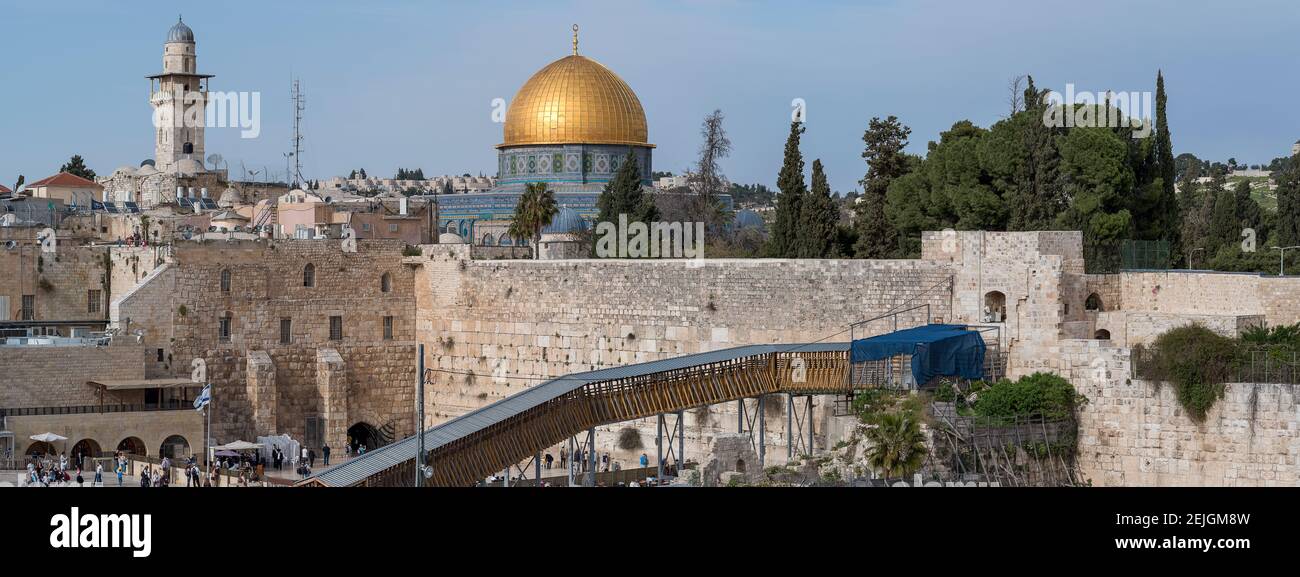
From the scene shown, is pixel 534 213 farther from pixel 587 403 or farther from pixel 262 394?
pixel 587 403

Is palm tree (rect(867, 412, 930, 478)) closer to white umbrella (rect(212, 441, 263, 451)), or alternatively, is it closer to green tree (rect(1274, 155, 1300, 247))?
white umbrella (rect(212, 441, 263, 451))

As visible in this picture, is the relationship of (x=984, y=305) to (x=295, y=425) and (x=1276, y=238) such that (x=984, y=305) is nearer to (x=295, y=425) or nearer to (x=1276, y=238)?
(x=295, y=425)

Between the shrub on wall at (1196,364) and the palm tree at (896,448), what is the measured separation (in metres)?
3.64

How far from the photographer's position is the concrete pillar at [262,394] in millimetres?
34750

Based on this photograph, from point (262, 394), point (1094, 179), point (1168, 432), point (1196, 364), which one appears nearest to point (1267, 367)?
point (1196, 364)

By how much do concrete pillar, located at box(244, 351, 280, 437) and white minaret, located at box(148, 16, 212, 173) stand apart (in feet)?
71.0

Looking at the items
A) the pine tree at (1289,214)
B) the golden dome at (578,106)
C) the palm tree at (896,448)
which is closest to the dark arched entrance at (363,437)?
the golden dome at (578,106)

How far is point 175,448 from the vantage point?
109 ft

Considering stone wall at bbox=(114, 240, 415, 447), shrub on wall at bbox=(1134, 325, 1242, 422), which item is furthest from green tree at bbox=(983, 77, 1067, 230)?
stone wall at bbox=(114, 240, 415, 447)

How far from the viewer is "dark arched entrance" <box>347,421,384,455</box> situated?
120 ft

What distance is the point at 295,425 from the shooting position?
1406 inches

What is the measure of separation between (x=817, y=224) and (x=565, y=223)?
11360 mm

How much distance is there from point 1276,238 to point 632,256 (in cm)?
1557
